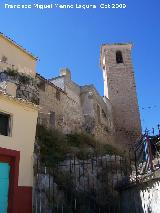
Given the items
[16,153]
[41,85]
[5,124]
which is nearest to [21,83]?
[41,85]

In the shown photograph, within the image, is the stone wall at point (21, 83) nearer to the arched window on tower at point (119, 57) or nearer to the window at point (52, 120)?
the window at point (52, 120)

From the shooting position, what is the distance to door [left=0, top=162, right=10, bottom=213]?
10466mm

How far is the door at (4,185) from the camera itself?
1047 centimetres

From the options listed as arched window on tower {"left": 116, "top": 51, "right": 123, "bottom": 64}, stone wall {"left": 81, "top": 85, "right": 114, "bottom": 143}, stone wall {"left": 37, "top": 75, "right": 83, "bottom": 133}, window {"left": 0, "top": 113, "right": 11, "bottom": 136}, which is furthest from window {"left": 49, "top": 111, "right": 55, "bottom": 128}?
arched window on tower {"left": 116, "top": 51, "right": 123, "bottom": 64}

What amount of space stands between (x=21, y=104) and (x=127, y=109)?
2144 cm

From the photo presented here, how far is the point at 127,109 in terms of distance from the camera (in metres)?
32.4

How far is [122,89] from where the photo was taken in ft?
108

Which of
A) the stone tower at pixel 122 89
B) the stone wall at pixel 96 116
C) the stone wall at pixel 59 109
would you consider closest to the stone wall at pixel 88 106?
the stone wall at pixel 96 116

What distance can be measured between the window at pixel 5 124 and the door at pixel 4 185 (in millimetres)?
1196

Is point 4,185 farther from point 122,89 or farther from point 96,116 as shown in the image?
point 122,89

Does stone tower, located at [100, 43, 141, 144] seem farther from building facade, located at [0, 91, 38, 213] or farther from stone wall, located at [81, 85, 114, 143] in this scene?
building facade, located at [0, 91, 38, 213]

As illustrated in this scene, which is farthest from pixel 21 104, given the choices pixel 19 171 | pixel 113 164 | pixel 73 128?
pixel 73 128

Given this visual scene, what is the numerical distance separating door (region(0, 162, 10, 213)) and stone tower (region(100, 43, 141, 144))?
20.4m

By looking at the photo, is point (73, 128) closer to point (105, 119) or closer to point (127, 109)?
point (105, 119)
